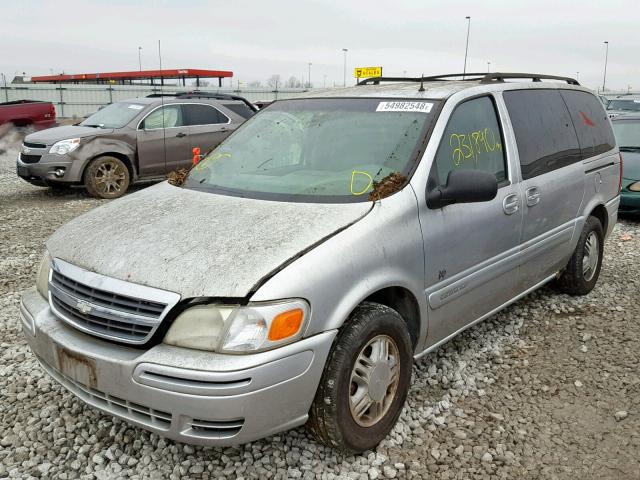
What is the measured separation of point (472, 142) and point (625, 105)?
19443mm

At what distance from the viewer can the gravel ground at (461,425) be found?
2.68 metres

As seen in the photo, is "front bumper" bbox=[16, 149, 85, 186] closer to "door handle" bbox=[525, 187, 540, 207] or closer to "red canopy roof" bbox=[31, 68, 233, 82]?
"door handle" bbox=[525, 187, 540, 207]

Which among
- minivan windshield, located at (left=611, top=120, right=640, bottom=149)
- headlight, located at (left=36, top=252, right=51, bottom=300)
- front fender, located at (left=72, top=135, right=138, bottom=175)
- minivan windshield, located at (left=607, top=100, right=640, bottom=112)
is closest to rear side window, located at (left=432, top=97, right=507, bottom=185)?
headlight, located at (left=36, top=252, right=51, bottom=300)

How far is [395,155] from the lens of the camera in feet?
10.1

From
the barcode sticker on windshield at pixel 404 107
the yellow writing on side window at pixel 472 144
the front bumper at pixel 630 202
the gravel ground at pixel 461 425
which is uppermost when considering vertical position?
the barcode sticker on windshield at pixel 404 107

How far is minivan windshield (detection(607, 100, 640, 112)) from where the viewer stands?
19.3 meters

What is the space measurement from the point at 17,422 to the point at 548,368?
317 cm

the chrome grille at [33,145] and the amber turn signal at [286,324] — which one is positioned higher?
the amber turn signal at [286,324]

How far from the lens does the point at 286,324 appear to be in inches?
89.0

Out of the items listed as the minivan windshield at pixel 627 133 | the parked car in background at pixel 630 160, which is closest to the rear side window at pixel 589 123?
the parked car in background at pixel 630 160

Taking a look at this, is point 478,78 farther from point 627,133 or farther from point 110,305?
point 627,133

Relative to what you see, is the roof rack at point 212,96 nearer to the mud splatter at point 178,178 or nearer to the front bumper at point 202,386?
the mud splatter at point 178,178

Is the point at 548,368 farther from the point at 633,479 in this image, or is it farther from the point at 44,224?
the point at 44,224

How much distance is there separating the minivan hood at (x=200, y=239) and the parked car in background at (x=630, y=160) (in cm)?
646
